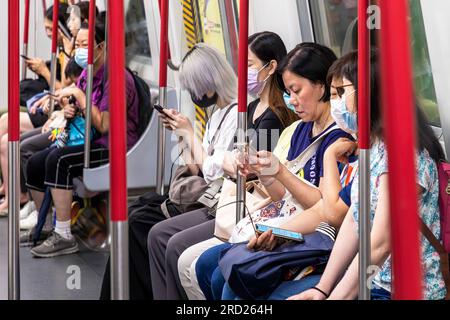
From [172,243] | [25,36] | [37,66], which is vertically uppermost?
[25,36]

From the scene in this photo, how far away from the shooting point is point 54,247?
169 inches

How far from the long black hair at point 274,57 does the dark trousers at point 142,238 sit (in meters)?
0.52

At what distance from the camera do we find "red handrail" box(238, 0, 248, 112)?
2566 mm

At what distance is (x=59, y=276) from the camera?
4223 millimetres

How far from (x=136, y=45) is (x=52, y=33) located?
2.80 meters

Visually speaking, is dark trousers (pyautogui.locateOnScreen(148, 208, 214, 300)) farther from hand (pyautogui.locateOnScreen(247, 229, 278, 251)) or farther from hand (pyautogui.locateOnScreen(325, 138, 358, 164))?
hand (pyautogui.locateOnScreen(325, 138, 358, 164))

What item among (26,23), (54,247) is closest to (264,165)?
(54,247)

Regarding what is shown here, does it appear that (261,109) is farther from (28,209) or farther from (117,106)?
(28,209)

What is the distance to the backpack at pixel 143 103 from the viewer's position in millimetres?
2681

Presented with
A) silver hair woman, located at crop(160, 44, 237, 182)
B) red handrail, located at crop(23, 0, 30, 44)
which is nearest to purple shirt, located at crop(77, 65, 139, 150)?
silver hair woman, located at crop(160, 44, 237, 182)

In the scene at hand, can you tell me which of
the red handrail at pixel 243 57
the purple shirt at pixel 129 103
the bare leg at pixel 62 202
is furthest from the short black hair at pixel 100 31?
the bare leg at pixel 62 202

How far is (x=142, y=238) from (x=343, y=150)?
0.94 metres
